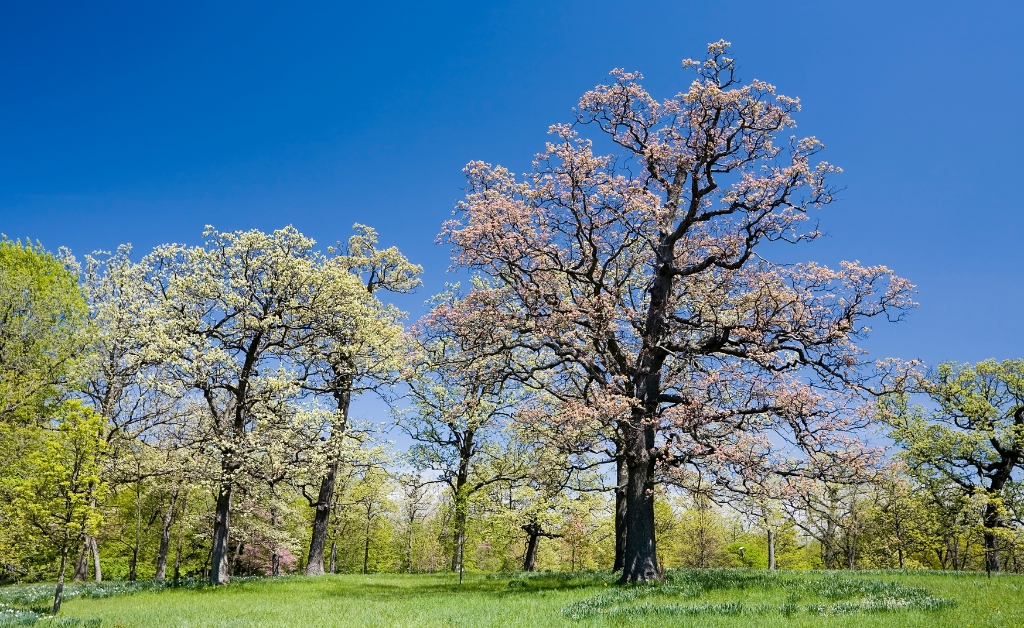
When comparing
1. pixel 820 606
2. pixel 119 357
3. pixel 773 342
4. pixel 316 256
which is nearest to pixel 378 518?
pixel 119 357

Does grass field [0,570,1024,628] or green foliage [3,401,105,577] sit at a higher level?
green foliage [3,401,105,577]

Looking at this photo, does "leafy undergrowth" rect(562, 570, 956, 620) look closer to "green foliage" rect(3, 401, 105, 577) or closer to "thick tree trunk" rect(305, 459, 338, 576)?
"green foliage" rect(3, 401, 105, 577)

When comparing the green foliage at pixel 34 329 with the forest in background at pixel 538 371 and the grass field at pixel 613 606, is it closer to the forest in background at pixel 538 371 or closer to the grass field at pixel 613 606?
the forest in background at pixel 538 371

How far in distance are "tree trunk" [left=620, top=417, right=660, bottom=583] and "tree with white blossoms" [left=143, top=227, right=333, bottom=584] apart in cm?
1235

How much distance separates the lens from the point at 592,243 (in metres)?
18.6

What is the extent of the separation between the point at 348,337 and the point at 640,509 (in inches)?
537

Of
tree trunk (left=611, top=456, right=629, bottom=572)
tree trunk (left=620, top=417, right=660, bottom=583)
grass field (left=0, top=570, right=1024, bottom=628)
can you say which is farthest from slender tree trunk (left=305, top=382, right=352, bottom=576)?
tree trunk (left=620, top=417, right=660, bottom=583)

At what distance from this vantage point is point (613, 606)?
1158cm

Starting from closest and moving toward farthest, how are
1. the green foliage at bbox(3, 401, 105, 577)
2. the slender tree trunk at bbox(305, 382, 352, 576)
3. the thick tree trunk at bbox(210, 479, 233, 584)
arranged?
the green foliage at bbox(3, 401, 105, 577) < the thick tree trunk at bbox(210, 479, 233, 584) < the slender tree trunk at bbox(305, 382, 352, 576)

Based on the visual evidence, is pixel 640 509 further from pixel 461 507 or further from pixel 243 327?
pixel 243 327

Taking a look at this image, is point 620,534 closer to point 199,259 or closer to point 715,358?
point 715,358

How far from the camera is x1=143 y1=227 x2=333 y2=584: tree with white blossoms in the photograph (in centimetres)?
2186

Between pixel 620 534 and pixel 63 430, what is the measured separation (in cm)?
1813

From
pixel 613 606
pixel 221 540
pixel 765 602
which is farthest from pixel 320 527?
pixel 765 602
